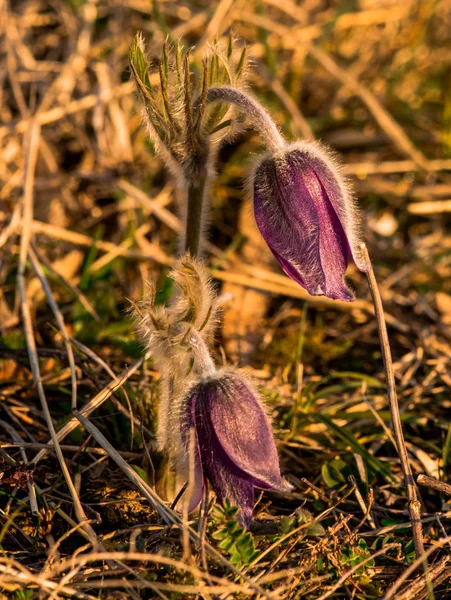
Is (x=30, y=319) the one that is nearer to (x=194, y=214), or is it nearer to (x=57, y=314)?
(x=57, y=314)

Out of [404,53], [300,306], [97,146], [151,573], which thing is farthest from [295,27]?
[151,573]

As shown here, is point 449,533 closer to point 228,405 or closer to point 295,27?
point 228,405

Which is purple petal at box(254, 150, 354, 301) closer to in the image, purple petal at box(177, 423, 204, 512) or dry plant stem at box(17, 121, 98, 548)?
purple petal at box(177, 423, 204, 512)

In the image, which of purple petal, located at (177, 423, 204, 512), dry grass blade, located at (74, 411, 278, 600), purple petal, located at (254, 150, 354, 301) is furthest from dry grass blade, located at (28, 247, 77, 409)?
purple petal, located at (254, 150, 354, 301)

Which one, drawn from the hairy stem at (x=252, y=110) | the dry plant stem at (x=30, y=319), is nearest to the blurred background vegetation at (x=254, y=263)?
the dry plant stem at (x=30, y=319)

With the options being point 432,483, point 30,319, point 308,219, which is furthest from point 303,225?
point 30,319

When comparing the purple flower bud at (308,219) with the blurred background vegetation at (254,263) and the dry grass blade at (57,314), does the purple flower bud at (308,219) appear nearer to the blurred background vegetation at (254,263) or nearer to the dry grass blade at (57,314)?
the blurred background vegetation at (254,263)
